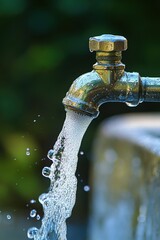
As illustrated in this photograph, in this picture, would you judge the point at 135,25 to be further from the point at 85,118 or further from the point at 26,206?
the point at 85,118

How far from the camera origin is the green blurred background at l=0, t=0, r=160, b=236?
371 cm

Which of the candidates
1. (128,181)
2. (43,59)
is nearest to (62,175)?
(128,181)

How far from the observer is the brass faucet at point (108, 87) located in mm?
1231

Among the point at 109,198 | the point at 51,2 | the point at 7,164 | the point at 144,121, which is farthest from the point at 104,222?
the point at 51,2

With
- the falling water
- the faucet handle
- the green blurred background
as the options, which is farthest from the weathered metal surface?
the green blurred background

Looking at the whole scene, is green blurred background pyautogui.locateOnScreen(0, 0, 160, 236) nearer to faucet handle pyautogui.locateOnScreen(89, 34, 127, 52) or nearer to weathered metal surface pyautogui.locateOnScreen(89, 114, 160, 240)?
weathered metal surface pyautogui.locateOnScreen(89, 114, 160, 240)

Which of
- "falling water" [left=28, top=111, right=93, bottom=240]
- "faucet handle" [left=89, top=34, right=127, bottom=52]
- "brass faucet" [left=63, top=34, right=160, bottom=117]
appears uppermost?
"faucet handle" [left=89, top=34, right=127, bottom=52]

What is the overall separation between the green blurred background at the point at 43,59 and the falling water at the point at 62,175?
2255 millimetres

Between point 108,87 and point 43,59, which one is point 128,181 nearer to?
point 108,87

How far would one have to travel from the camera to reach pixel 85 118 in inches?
48.7

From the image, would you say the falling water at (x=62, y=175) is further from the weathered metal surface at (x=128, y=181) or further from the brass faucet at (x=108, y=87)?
the weathered metal surface at (x=128, y=181)

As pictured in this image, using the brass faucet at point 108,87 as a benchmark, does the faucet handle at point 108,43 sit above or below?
above

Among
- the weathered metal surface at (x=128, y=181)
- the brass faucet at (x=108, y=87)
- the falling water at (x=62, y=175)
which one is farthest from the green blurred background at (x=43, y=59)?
the brass faucet at (x=108, y=87)

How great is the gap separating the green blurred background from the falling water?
88.8 inches
